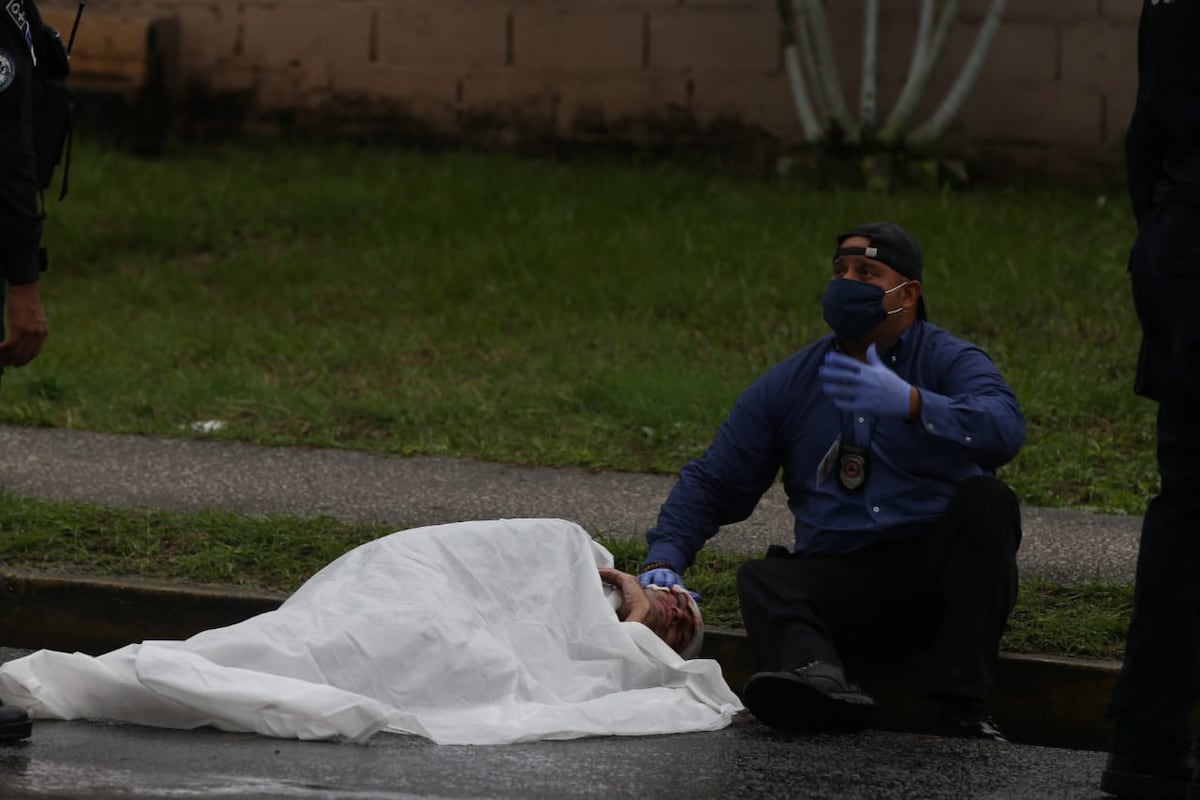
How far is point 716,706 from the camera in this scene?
471 cm

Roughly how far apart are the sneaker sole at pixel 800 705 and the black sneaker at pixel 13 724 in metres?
1.60

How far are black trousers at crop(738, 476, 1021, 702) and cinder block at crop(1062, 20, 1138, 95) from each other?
7526 mm

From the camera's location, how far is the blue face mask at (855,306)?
4926mm

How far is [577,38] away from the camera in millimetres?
12625

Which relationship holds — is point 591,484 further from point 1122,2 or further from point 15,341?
point 1122,2

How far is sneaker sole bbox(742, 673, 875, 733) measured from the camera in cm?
450

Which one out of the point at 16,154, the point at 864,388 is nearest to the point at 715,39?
the point at 864,388

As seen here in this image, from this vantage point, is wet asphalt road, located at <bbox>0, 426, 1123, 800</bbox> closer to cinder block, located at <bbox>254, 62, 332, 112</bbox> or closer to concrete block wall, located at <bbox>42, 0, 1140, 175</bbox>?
concrete block wall, located at <bbox>42, 0, 1140, 175</bbox>

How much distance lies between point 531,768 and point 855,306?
4.91 feet

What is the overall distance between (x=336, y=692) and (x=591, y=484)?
2827 millimetres

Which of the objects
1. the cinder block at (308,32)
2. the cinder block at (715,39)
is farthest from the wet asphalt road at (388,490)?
the cinder block at (308,32)

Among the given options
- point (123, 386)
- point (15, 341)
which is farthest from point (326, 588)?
point (123, 386)

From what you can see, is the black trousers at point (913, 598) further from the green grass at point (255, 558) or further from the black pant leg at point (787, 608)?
the green grass at point (255, 558)

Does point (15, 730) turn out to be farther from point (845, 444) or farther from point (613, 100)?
point (613, 100)
